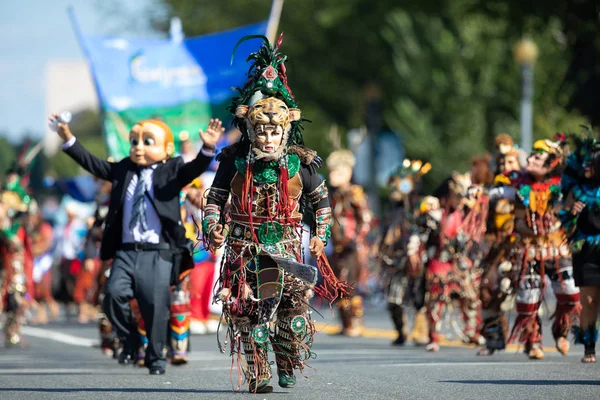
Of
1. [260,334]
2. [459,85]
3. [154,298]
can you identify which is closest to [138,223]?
[154,298]

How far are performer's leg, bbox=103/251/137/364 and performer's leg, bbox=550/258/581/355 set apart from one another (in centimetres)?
397

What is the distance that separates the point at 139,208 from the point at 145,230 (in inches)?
7.9

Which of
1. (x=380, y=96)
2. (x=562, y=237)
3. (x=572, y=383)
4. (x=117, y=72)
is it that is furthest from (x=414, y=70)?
(x=572, y=383)

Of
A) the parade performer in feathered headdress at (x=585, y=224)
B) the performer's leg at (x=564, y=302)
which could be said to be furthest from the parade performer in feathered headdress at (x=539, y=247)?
the parade performer in feathered headdress at (x=585, y=224)

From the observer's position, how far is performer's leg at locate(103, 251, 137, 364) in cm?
1210

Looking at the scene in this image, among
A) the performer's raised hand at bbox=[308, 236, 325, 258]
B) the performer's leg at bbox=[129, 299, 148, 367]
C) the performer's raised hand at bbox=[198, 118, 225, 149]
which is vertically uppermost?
the performer's raised hand at bbox=[198, 118, 225, 149]

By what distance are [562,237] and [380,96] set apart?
99.0 feet

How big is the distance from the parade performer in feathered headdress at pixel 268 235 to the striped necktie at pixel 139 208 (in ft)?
5.55

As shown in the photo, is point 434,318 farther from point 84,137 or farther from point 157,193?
point 84,137

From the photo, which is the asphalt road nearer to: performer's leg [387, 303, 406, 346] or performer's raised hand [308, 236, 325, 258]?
performer's leg [387, 303, 406, 346]

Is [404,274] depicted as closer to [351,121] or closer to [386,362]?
[386,362]

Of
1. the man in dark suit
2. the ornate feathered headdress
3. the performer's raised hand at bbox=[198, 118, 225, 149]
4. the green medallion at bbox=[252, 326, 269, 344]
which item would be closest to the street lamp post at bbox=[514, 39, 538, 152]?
the man in dark suit

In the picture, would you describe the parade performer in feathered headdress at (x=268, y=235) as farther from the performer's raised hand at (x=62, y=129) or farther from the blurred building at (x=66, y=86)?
the blurred building at (x=66, y=86)

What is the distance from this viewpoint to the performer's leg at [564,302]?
13.5 meters
